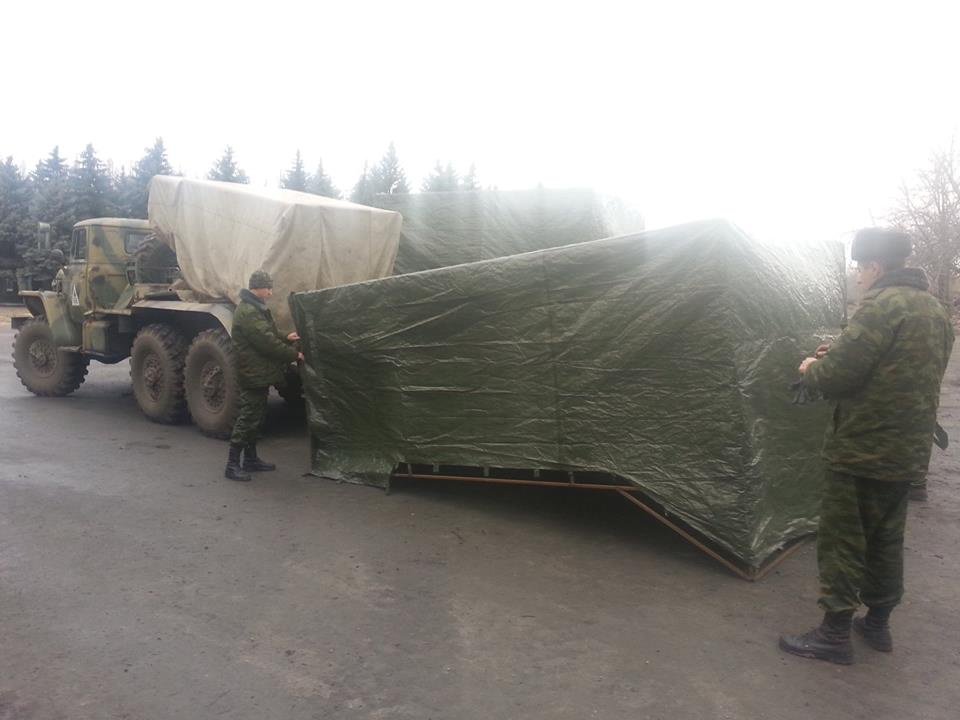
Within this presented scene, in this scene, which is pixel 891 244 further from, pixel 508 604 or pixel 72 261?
pixel 72 261

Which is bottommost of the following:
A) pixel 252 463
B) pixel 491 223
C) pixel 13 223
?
pixel 252 463

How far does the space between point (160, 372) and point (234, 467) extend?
281 cm

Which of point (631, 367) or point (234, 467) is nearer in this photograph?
point (631, 367)

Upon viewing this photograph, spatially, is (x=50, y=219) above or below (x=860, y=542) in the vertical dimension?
above

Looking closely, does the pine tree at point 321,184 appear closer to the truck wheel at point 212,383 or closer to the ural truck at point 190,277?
the ural truck at point 190,277

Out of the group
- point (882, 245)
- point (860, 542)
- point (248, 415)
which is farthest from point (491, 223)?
point (860, 542)

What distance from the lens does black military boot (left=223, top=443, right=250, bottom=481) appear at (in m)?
6.18

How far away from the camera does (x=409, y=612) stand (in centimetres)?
373

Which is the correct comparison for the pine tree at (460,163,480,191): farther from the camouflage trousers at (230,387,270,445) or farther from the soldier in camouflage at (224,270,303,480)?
the camouflage trousers at (230,387,270,445)

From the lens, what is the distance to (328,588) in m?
4.01

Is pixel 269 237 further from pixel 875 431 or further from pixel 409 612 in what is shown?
pixel 875 431

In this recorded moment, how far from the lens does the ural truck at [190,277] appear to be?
7223 mm

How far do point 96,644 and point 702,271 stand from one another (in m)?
3.62

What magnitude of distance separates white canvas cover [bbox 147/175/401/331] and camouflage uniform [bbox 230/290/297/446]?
0.92 metres
